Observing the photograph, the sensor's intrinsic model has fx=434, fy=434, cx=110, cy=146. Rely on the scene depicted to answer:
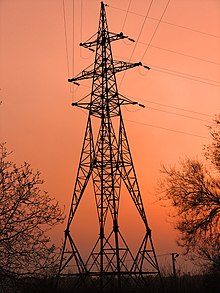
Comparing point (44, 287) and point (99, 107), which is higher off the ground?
point (99, 107)

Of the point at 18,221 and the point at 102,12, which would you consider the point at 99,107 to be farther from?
the point at 18,221

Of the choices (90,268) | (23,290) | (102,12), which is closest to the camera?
(23,290)

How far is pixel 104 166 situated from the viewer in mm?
22203

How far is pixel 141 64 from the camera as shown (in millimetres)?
23156

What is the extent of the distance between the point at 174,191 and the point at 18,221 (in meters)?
14.1

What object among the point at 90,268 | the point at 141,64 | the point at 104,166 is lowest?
the point at 90,268

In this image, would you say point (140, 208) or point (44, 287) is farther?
point (140, 208)

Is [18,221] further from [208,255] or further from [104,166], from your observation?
[208,255]

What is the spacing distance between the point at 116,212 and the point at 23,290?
323 inches

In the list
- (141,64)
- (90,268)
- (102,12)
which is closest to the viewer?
(90,268)

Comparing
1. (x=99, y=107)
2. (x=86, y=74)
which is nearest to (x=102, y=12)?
(x=86, y=74)

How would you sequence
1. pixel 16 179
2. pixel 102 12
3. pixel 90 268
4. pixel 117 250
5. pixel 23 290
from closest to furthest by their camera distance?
pixel 23 290 → pixel 16 179 → pixel 117 250 → pixel 90 268 → pixel 102 12

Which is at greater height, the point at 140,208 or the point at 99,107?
the point at 99,107

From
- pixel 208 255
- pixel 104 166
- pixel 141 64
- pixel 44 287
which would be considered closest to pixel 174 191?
pixel 208 255
